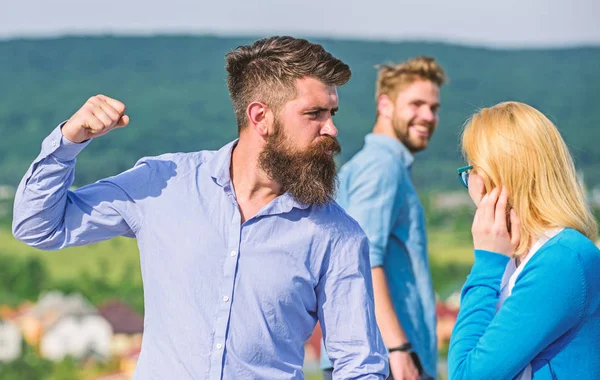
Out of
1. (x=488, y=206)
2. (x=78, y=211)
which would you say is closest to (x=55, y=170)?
(x=78, y=211)

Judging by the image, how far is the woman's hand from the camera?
1767 millimetres

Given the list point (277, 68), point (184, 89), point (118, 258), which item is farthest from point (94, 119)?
point (184, 89)

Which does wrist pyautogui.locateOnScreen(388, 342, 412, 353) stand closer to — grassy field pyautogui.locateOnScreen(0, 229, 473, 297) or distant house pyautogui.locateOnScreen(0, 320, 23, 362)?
grassy field pyautogui.locateOnScreen(0, 229, 473, 297)

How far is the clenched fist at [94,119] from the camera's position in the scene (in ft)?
5.46

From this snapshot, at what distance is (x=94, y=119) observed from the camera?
1666 mm

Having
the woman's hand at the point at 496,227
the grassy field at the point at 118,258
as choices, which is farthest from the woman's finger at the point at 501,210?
the grassy field at the point at 118,258

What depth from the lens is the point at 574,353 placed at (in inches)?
65.5

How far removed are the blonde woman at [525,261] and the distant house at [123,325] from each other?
3.78 m

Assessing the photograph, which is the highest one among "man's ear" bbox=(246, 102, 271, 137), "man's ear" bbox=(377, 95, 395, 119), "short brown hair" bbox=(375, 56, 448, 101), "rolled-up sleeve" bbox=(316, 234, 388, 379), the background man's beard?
"short brown hair" bbox=(375, 56, 448, 101)

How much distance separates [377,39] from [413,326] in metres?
3.62

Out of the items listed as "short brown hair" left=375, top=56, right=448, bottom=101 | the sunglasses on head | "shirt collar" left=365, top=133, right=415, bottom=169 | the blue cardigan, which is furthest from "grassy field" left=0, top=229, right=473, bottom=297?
the blue cardigan

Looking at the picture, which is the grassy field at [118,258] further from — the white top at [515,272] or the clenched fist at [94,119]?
the clenched fist at [94,119]

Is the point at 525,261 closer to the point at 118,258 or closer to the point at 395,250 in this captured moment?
the point at 395,250

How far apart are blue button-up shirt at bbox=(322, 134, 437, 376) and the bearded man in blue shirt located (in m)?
0.86
